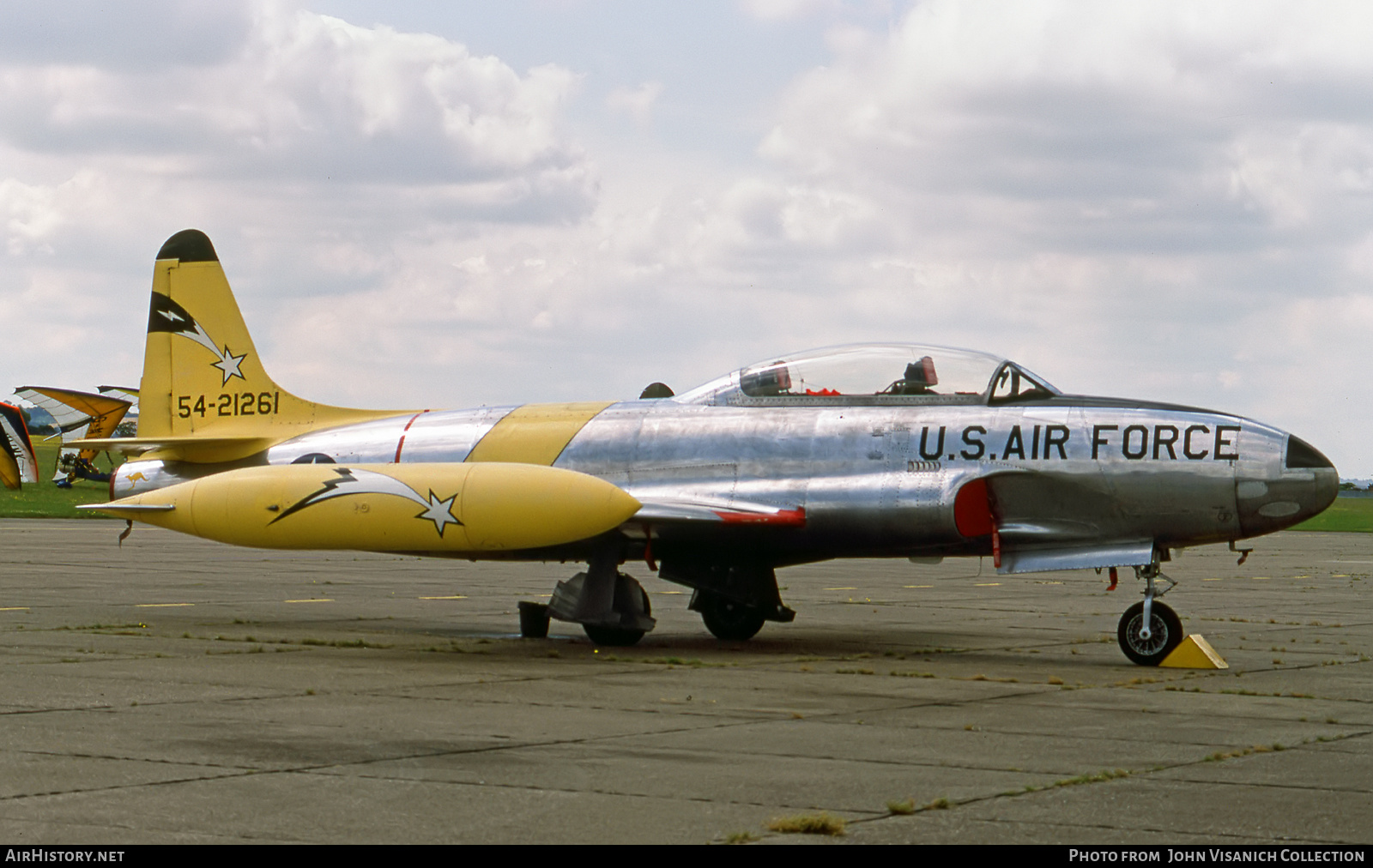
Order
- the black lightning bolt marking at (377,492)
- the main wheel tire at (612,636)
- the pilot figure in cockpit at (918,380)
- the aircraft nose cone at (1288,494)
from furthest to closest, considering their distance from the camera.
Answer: the main wheel tire at (612,636) < the pilot figure in cockpit at (918,380) < the black lightning bolt marking at (377,492) < the aircraft nose cone at (1288,494)

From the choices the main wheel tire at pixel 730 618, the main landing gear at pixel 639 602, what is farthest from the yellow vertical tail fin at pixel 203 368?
the main wheel tire at pixel 730 618

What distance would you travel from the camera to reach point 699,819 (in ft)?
21.1

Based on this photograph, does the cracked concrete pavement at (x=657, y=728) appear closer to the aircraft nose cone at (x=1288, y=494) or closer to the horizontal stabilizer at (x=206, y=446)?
the aircraft nose cone at (x=1288, y=494)

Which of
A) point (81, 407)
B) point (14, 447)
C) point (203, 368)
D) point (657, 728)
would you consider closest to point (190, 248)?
point (203, 368)

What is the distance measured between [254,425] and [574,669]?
6563 mm

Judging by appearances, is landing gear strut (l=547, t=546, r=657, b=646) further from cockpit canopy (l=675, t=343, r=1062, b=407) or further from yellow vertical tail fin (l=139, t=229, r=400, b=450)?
yellow vertical tail fin (l=139, t=229, r=400, b=450)

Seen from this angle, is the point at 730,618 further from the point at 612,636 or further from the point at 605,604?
the point at 605,604

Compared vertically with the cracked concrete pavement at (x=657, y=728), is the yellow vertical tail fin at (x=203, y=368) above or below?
above

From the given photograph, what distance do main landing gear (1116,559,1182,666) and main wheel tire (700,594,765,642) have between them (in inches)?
143

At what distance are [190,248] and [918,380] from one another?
8849 mm

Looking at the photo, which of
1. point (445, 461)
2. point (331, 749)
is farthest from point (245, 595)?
point (331, 749)

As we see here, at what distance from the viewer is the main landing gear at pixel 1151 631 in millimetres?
12961

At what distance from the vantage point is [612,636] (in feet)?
46.9

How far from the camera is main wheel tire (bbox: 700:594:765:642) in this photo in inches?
600
